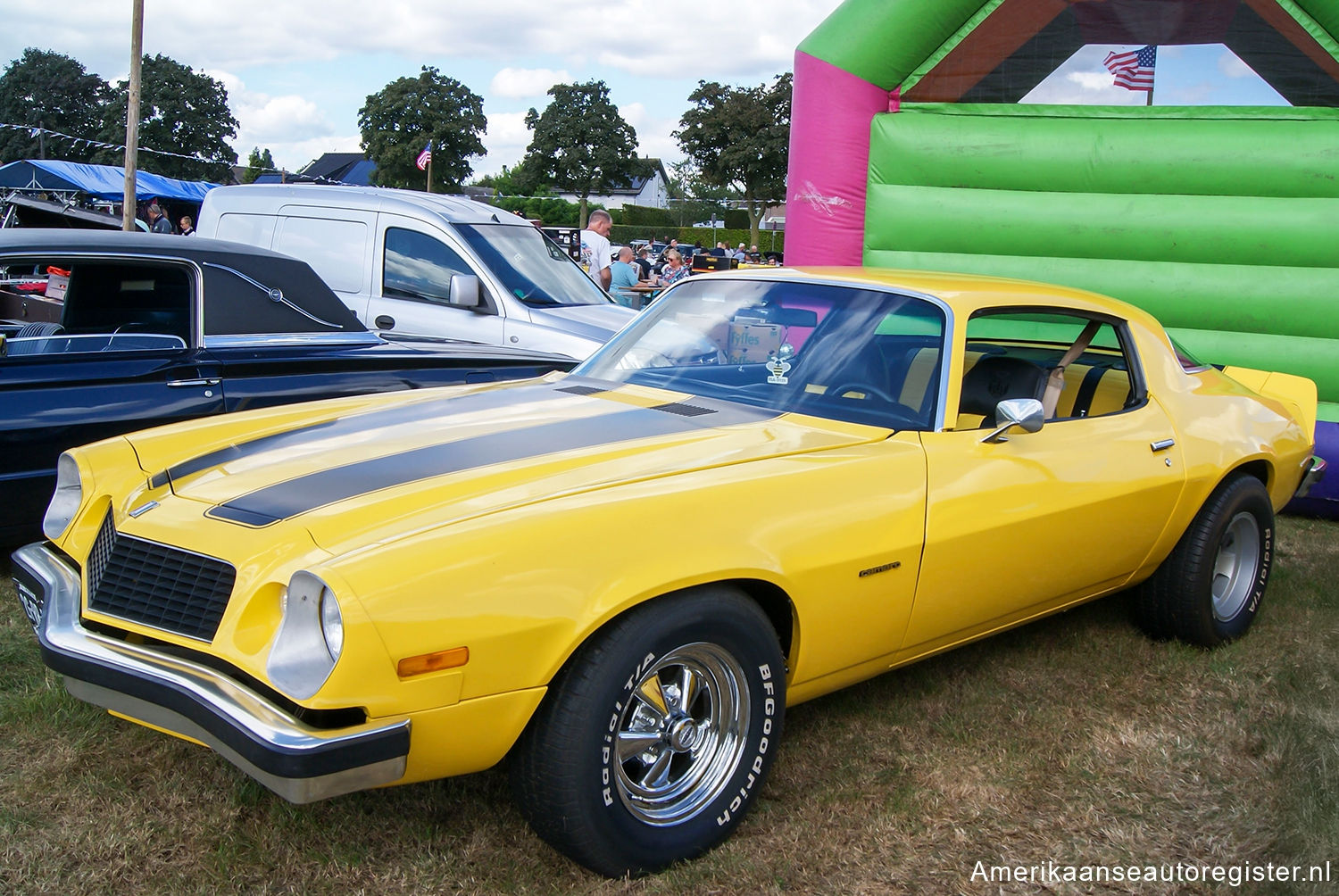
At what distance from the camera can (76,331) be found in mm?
4527

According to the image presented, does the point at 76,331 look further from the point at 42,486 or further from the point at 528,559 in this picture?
the point at 528,559

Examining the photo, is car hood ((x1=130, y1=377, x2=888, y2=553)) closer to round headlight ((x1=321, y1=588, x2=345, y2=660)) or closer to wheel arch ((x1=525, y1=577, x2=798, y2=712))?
round headlight ((x1=321, y1=588, x2=345, y2=660))

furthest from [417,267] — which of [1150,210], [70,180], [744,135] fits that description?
[744,135]

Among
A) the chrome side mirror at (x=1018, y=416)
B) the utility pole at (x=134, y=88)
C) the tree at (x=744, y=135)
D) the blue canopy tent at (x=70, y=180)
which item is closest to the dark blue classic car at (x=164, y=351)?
the chrome side mirror at (x=1018, y=416)

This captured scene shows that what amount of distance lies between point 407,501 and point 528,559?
1.10 feet

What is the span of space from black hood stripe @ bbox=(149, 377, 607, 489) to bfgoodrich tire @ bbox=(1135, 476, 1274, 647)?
2.22 meters

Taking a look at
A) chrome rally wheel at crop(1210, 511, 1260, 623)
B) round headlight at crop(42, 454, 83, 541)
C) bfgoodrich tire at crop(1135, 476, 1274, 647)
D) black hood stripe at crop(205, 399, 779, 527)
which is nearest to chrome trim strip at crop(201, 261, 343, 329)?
round headlight at crop(42, 454, 83, 541)

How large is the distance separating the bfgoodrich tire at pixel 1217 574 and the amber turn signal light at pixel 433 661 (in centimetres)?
291

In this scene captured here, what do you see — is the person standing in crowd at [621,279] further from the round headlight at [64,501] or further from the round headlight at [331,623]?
the round headlight at [331,623]

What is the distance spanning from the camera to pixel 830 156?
288 inches

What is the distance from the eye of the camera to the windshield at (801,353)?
3.19 meters

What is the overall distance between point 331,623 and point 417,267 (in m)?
5.66

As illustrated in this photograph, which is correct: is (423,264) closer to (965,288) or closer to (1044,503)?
(965,288)

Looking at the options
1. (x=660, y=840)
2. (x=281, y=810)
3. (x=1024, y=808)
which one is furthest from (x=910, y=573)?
(x=281, y=810)
